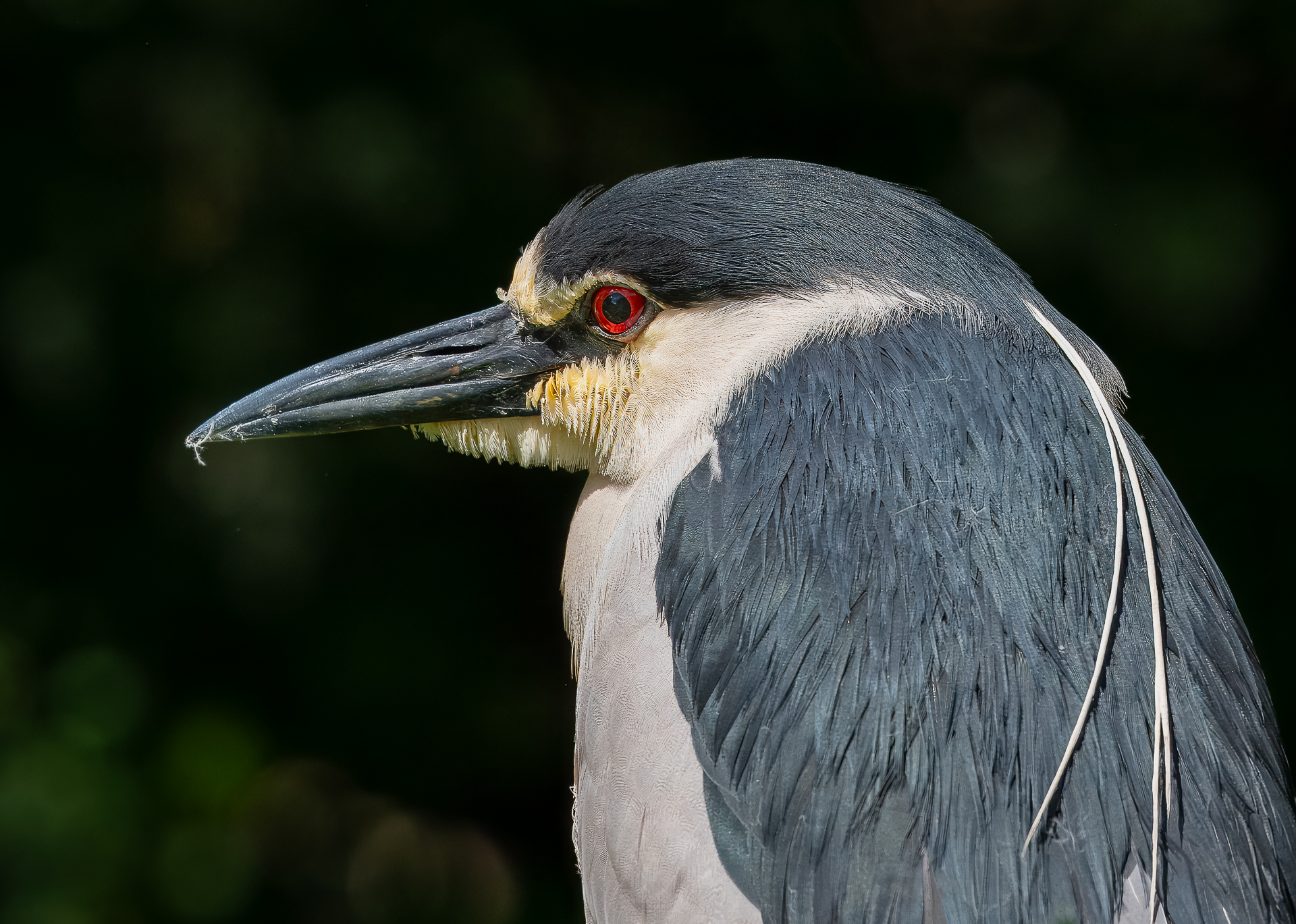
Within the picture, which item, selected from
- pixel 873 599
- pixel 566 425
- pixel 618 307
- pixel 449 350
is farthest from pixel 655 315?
pixel 873 599

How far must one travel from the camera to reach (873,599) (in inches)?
46.8

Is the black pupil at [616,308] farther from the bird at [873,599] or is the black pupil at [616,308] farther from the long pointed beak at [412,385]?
the long pointed beak at [412,385]

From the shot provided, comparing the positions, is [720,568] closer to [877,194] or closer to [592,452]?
[592,452]

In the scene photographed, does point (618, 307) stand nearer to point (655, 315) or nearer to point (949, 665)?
point (655, 315)

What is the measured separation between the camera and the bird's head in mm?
1468

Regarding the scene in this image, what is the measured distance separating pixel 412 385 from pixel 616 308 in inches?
13.7

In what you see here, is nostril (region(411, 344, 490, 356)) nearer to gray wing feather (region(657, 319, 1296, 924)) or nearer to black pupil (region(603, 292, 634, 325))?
black pupil (region(603, 292, 634, 325))

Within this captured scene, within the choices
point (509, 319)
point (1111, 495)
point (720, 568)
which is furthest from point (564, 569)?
point (1111, 495)

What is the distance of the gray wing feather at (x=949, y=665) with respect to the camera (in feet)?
3.56

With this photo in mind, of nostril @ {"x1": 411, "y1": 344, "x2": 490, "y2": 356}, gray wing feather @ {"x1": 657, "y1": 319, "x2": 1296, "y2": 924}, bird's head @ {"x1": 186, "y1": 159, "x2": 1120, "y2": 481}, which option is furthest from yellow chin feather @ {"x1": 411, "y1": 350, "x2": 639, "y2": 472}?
gray wing feather @ {"x1": 657, "y1": 319, "x2": 1296, "y2": 924}

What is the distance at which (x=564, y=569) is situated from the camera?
1.82m

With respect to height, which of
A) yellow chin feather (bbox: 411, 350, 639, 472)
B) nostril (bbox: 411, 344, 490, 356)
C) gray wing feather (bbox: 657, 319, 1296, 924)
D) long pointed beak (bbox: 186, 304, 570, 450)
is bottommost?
gray wing feather (bbox: 657, 319, 1296, 924)

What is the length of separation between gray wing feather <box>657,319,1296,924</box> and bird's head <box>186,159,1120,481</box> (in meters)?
0.13

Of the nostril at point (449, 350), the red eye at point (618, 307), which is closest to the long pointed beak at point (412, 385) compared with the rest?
the nostril at point (449, 350)
